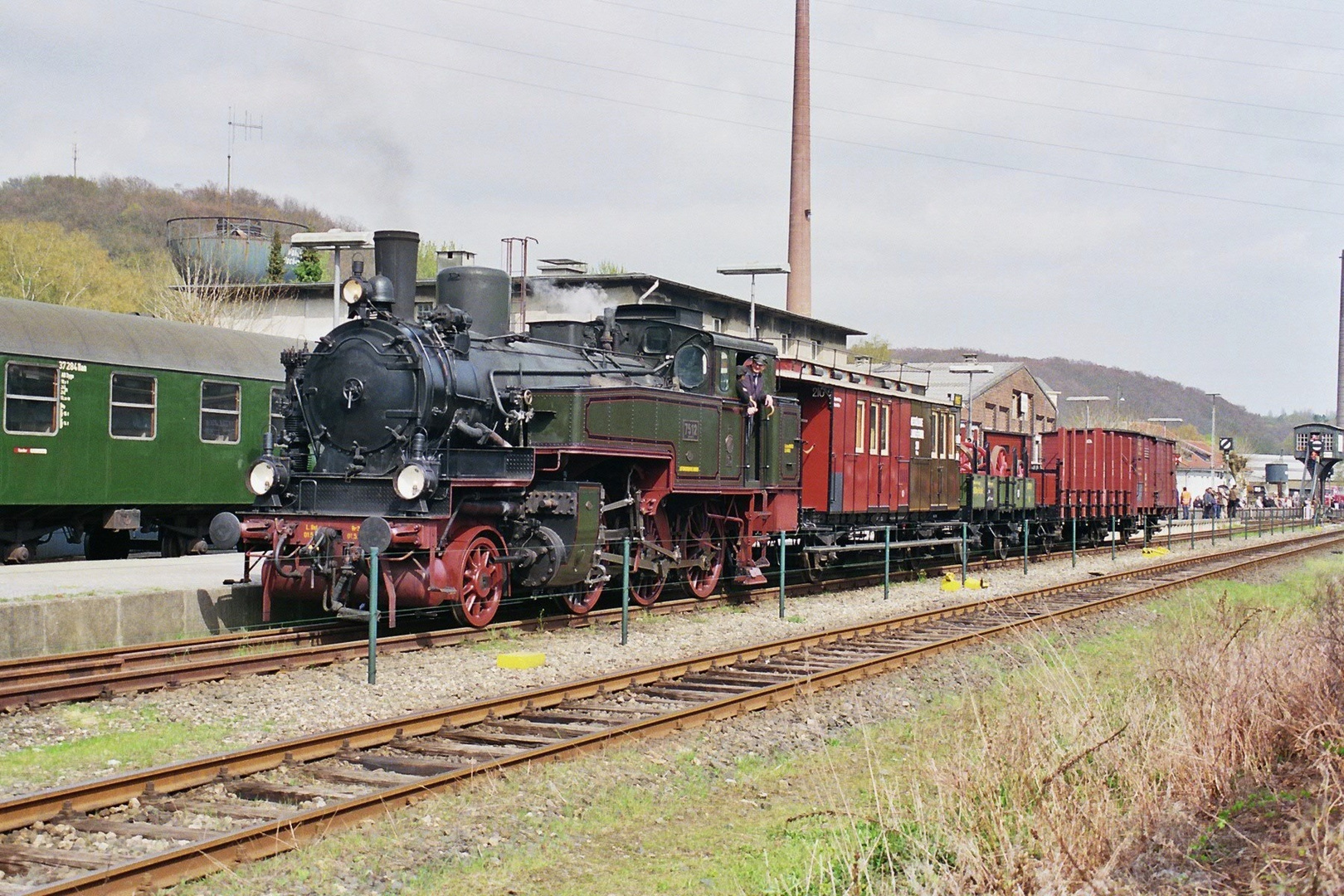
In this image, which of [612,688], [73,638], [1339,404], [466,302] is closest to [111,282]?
[466,302]

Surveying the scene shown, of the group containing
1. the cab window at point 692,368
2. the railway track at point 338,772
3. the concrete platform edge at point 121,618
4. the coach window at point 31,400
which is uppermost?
the cab window at point 692,368

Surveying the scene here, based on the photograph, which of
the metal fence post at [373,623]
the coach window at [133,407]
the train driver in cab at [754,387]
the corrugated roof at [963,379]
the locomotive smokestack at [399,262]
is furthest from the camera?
the corrugated roof at [963,379]

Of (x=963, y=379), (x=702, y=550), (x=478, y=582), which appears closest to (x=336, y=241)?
(x=702, y=550)

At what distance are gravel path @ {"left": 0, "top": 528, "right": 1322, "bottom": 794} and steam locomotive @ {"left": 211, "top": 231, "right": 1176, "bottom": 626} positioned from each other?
83cm

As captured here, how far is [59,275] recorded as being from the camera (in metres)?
38.3

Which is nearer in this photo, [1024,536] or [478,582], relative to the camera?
[478,582]

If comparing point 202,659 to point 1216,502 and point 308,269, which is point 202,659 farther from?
point 1216,502

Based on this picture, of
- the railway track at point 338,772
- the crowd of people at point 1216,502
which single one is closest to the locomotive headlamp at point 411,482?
the railway track at point 338,772

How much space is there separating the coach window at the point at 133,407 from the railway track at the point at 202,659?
576 cm

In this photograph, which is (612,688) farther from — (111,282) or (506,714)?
(111,282)

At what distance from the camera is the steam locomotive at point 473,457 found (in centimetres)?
1288

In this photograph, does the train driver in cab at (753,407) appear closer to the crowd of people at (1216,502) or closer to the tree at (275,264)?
the tree at (275,264)

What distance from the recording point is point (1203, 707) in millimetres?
7469

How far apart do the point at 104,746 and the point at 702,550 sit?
9941 mm
